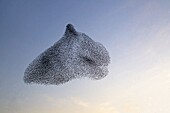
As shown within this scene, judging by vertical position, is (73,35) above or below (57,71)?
above

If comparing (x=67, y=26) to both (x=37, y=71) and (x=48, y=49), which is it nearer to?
(x=48, y=49)

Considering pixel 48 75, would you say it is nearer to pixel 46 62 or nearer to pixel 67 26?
pixel 46 62

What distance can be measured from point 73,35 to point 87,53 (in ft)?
4.84

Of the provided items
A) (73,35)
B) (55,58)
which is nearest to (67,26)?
(73,35)

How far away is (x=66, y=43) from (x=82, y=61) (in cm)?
160

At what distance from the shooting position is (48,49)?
23016 millimetres

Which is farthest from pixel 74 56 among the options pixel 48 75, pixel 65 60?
pixel 48 75

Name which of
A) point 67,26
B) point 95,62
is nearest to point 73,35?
point 67,26

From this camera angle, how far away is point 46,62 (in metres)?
23.0

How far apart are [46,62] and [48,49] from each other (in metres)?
0.84

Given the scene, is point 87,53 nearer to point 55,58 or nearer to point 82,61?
point 82,61

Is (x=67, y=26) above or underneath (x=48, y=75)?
above

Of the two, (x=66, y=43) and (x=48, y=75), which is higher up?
(x=66, y=43)

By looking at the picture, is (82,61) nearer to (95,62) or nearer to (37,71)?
(95,62)
